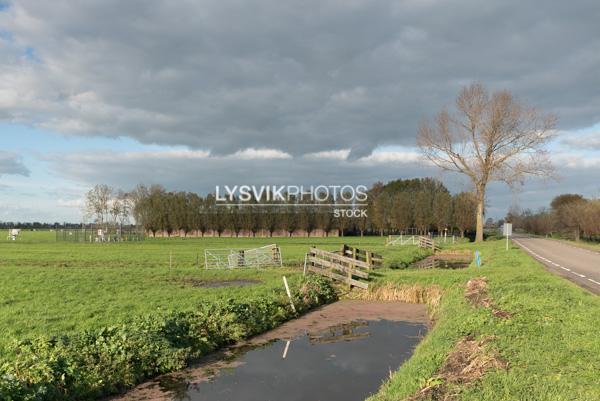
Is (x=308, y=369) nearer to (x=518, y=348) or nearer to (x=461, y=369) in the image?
(x=461, y=369)

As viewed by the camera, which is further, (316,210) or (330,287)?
(316,210)

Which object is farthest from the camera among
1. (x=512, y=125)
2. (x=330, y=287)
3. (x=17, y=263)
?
(x=512, y=125)

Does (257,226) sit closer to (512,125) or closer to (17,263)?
(512,125)

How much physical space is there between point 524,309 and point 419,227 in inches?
3504

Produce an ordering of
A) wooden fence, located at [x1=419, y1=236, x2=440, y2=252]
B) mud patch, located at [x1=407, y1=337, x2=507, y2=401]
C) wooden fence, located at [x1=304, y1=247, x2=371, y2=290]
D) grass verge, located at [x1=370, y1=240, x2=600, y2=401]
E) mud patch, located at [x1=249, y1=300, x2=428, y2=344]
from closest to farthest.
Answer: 1. grass verge, located at [x1=370, y1=240, x2=600, y2=401]
2. mud patch, located at [x1=407, y1=337, x2=507, y2=401]
3. mud patch, located at [x1=249, y1=300, x2=428, y2=344]
4. wooden fence, located at [x1=304, y1=247, x2=371, y2=290]
5. wooden fence, located at [x1=419, y1=236, x2=440, y2=252]

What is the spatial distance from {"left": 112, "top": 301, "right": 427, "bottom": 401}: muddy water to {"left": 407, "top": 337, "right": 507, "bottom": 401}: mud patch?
1.70m

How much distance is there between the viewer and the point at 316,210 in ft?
364

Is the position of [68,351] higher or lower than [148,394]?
higher

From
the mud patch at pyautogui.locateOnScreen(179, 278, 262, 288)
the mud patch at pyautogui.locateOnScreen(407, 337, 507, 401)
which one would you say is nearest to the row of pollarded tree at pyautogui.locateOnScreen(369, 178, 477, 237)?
the mud patch at pyautogui.locateOnScreen(179, 278, 262, 288)

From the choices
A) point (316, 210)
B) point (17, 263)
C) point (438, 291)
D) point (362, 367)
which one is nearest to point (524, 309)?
point (362, 367)

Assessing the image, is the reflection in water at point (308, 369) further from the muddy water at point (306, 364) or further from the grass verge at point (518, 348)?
the grass verge at point (518, 348)

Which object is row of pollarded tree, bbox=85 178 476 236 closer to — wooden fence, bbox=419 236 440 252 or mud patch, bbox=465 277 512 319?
wooden fence, bbox=419 236 440 252

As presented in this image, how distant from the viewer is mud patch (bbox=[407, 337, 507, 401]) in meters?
7.17

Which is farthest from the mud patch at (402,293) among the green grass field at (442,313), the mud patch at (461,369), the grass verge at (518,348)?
the mud patch at (461,369)
